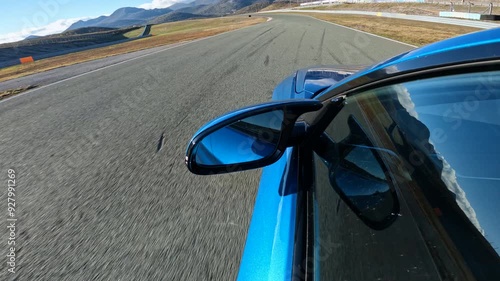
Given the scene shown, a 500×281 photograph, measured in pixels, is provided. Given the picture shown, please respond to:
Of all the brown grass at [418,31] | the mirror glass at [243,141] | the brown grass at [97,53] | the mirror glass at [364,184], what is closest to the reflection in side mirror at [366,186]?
the mirror glass at [364,184]

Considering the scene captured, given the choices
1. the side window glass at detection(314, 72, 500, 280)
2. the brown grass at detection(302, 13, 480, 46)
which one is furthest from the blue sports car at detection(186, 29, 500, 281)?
the brown grass at detection(302, 13, 480, 46)

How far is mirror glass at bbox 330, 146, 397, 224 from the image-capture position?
103cm

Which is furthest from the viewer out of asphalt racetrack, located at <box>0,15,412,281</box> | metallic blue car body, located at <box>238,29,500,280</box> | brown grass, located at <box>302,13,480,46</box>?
brown grass, located at <box>302,13,480,46</box>

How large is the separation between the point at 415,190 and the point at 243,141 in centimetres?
75

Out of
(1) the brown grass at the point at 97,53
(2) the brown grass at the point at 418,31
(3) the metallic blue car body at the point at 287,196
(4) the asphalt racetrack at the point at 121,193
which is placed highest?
(3) the metallic blue car body at the point at 287,196

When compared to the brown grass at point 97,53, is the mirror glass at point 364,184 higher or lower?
higher

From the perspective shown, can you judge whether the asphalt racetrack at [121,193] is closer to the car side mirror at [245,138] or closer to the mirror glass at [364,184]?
the car side mirror at [245,138]

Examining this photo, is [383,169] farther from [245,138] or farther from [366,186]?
[245,138]

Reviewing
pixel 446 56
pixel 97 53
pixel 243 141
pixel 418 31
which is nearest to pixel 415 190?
pixel 446 56

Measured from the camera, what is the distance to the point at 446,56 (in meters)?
0.97

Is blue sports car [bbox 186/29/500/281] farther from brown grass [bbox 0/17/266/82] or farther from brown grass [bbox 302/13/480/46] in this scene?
brown grass [bbox 0/17/266/82]

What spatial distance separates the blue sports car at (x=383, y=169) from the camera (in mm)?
839

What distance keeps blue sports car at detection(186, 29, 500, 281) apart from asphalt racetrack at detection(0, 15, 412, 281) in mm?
865

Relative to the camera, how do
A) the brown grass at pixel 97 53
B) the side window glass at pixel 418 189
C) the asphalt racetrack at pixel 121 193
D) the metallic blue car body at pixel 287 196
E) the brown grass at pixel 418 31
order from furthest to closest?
the brown grass at pixel 97 53, the brown grass at pixel 418 31, the asphalt racetrack at pixel 121 193, the metallic blue car body at pixel 287 196, the side window glass at pixel 418 189
